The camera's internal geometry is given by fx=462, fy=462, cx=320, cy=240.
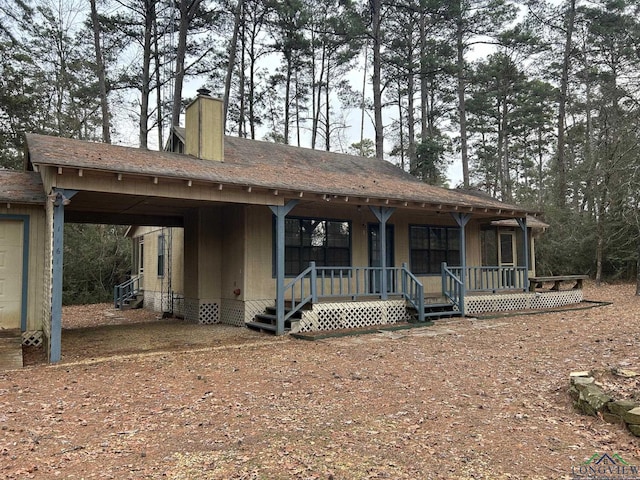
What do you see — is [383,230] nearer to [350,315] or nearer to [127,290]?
[350,315]

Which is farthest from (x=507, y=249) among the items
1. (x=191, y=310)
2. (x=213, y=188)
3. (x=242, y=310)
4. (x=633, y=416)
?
(x=633, y=416)

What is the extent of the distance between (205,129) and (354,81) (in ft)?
66.6

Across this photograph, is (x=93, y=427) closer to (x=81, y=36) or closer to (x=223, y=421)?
(x=223, y=421)

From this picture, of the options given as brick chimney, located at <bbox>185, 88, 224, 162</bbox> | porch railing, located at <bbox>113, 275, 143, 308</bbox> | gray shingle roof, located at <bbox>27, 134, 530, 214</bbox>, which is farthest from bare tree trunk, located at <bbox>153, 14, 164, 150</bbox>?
brick chimney, located at <bbox>185, 88, 224, 162</bbox>

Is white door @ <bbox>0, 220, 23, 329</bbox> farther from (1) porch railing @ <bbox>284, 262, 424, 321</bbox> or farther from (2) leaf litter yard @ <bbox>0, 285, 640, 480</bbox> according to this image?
(1) porch railing @ <bbox>284, 262, 424, 321</bbox>

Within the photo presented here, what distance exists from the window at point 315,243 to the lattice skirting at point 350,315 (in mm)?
1772

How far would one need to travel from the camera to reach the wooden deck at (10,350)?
6.64m

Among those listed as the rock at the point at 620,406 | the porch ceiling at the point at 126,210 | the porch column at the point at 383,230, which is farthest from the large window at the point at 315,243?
the rock at the point at 620,406

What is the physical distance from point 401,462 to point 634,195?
17.7m

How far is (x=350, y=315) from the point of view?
34.2ft

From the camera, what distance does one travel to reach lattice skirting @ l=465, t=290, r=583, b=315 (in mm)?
12550

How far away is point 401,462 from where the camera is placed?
11.9ft

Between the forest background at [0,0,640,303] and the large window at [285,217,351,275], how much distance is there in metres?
10.6

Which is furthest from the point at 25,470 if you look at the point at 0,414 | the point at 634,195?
the point at 634,195
